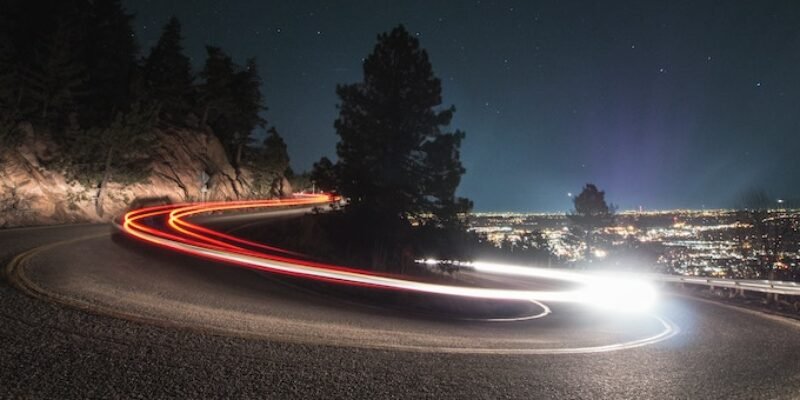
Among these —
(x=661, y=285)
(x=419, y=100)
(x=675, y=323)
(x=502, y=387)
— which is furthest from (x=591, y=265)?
(x=502, y=387)

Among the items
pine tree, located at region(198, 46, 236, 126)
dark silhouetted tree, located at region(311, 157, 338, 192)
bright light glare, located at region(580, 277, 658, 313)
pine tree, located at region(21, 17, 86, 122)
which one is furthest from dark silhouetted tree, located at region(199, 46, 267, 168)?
bright light glare, located at region(580, 277, 658, 313)

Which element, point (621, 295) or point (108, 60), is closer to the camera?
point (621, 295)

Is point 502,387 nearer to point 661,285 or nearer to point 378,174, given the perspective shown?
point 378,174

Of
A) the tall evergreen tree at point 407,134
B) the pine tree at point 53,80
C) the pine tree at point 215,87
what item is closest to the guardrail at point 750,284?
the tall evergreen tree at point 407,134

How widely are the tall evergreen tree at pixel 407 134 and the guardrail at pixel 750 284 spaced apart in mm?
12999

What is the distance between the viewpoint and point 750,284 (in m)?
20.4

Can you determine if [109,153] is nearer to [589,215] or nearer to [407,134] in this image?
[407,134]

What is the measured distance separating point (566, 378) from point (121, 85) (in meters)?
50.7

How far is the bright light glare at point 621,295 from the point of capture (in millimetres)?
18547

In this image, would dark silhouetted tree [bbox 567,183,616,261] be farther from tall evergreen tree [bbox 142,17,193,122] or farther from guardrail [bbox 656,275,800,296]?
tall evergreen tree [bbox 142,17,193,122]

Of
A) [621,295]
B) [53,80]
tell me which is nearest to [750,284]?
[621,295]

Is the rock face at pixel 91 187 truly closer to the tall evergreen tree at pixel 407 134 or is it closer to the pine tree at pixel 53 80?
the pine tree at pixel 53 80

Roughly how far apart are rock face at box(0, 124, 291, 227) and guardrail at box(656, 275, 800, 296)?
33.0 metres

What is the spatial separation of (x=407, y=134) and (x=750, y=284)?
61.3ft
